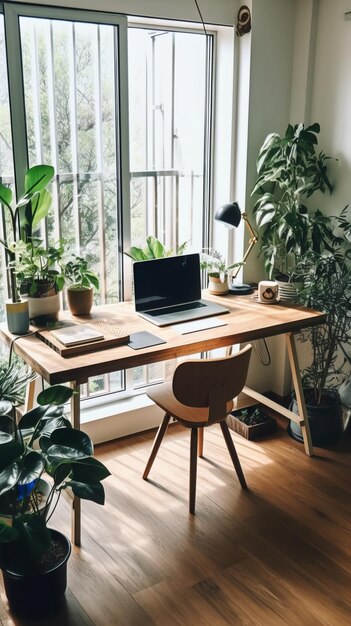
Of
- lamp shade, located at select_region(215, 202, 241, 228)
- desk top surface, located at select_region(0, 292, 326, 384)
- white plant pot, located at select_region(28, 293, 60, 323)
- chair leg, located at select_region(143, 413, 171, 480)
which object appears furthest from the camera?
lamp shade, located at select_region(215, 202, 241, 228)

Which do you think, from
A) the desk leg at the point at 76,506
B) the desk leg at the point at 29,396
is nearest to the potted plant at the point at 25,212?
the desk leg at the point at 29,396

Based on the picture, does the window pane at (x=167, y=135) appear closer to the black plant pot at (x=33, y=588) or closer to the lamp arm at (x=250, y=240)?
the lamp arm at (x=250, y=240)

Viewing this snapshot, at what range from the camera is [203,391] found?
244 cm

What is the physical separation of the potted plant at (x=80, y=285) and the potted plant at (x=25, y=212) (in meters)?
0.23

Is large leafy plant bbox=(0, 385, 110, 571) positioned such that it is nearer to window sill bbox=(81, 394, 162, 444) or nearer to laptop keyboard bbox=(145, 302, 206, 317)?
laptop keyboard bbox=(145, 302, 206, 317)

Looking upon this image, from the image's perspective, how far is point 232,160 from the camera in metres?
3.29

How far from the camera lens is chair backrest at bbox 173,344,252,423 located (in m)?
2.37

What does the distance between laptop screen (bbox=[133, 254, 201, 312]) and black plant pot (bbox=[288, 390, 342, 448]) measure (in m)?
0.86

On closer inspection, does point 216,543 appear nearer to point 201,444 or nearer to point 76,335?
point 201,444

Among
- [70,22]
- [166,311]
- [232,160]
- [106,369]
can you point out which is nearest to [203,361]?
[106,369]

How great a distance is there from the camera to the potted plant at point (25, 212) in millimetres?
2506

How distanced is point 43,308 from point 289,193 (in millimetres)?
1411

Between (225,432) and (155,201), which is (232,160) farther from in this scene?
(225,432)

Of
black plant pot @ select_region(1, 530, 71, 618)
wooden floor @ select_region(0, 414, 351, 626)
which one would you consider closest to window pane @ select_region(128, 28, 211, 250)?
wooden floor @ select_region(0, 414, 351, 626)
